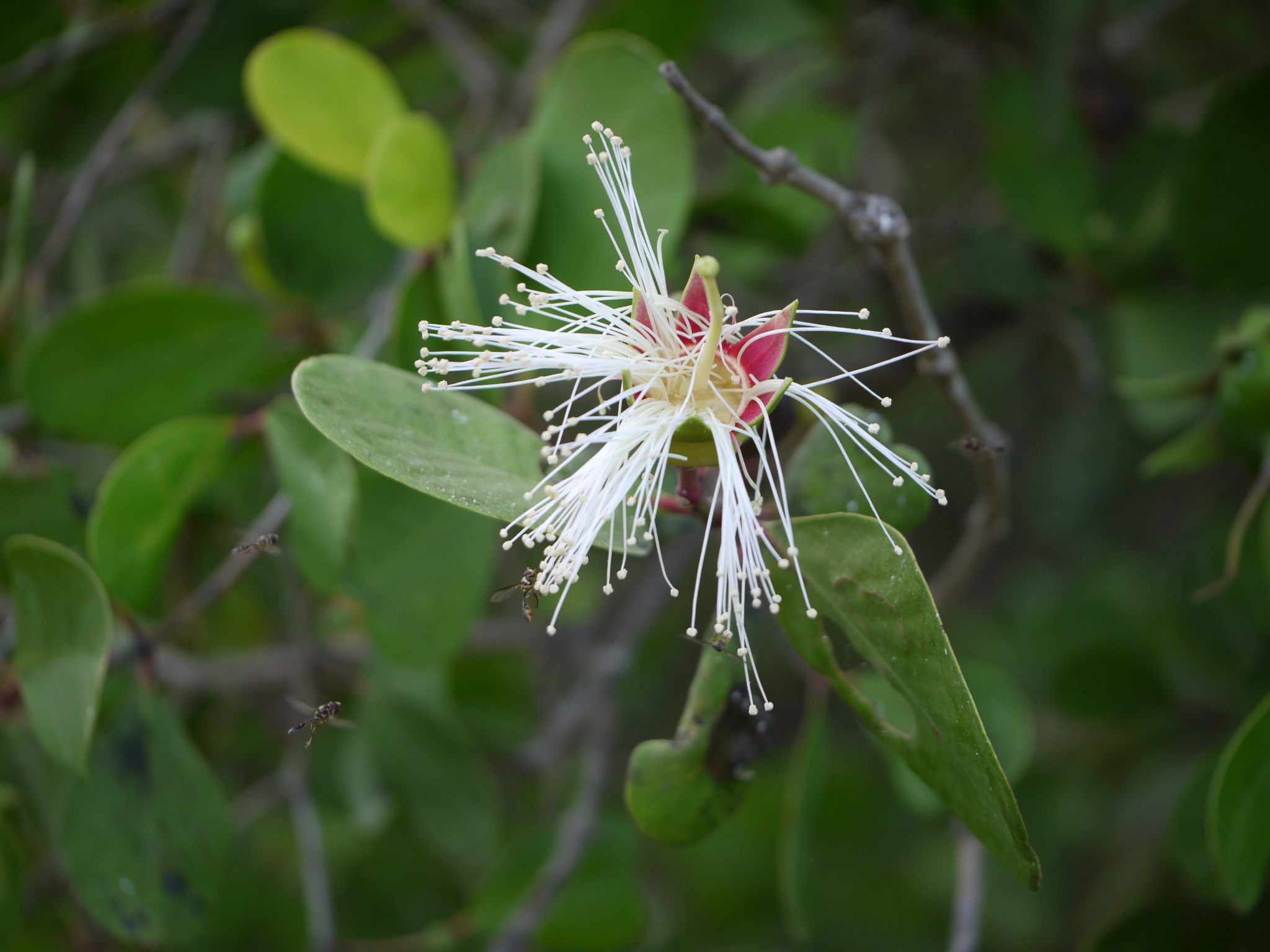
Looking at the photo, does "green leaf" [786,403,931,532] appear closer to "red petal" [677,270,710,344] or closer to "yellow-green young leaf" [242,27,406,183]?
"red petal" [677,270,710,344]

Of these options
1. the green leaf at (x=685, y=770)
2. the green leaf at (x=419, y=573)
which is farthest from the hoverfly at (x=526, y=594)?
the green leaf at (x=419, y=573)

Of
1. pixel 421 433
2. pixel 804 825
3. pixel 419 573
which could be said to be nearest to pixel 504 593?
pixel 421 433

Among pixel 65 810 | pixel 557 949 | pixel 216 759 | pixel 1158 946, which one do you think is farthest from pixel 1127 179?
pixel 216 759

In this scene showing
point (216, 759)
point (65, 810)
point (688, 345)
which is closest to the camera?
point (688, 345)

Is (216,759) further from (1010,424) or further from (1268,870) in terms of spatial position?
(1010,424)

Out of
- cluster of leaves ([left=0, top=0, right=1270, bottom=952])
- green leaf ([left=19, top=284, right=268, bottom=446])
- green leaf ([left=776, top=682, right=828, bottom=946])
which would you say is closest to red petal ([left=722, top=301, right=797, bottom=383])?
cluster of leaves ([left=0, top=0, right=1270, bottom=952])
